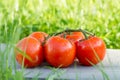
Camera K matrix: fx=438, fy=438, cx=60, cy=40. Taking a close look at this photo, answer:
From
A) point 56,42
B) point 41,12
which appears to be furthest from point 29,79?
point 41,12

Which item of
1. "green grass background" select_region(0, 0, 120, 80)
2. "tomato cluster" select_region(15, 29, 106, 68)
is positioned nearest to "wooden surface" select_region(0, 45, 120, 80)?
"tomato cluster" select_region(15, 29, 106, 68)

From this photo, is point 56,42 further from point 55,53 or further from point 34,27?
point 34,27

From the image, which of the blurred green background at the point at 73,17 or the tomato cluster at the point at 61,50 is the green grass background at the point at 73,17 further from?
the tomato cluster at the point at 61,50

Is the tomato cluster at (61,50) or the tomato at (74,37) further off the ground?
the tomato at (74,37)

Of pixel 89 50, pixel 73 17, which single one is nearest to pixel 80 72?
pixel 89 50

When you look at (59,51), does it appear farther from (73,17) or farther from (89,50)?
(73,17)

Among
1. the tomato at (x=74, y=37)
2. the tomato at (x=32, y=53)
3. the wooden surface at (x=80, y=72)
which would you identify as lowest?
the wooden surface at (x=80, y=72)

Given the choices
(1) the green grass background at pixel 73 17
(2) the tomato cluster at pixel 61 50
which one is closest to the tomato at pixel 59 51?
(2) the tomato cluster at pixel 61 50
